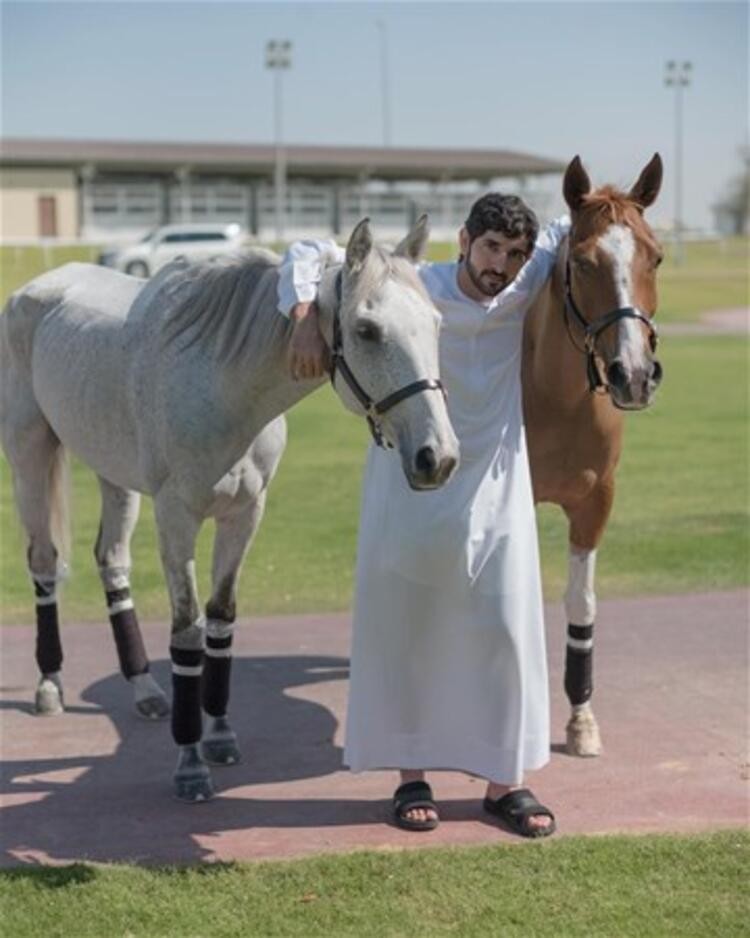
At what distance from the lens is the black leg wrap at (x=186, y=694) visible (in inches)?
191

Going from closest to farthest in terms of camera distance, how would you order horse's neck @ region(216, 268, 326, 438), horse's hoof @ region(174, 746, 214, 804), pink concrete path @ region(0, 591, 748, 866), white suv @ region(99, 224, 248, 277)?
horse's neck @ region(216, 268, 326, 438) → pink concrete path @ region(0, 591, 748, 866) → horse's hoof @ region(174, 746, 214, 804) → white suv @ region(99, 224, 248, 277)

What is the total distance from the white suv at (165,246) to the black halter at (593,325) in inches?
1509

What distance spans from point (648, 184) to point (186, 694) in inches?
101

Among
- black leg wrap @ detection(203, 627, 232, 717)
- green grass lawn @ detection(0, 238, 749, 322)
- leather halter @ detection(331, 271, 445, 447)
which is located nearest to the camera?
leather halter @ detection(331, 271, 445, 447)

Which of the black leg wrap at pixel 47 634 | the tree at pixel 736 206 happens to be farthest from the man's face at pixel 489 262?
the tree at pixel 736 206

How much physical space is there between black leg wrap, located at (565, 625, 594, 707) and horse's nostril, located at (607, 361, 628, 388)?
5.07ft

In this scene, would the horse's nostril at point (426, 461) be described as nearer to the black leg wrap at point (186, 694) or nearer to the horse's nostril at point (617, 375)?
the horse's nostril at point (617, 375)

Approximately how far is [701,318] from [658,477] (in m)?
24.4

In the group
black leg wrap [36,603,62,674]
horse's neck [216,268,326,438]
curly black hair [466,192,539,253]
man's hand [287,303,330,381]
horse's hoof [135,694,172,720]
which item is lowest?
horse's hoof [135,694,172,720]

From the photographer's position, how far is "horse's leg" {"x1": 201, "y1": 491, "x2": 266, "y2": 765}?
5.07 meters

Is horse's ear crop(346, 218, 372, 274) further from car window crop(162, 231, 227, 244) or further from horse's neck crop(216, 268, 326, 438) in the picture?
car window crop(162, 231, 227, 244)

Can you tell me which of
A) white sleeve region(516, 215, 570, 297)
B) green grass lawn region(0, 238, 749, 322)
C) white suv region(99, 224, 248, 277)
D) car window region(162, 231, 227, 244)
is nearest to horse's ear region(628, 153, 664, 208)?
white sleeve region(516, 215, 570, 297)

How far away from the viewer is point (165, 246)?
44312mm

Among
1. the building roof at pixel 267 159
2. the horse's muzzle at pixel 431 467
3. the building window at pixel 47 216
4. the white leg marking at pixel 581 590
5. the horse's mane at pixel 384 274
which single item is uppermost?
the building roof at pixel 267 159
